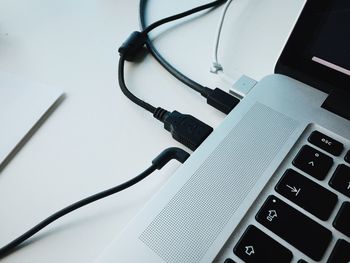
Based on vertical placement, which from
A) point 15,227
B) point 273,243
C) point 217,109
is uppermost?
point 217,109

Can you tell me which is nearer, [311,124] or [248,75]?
[311,124]

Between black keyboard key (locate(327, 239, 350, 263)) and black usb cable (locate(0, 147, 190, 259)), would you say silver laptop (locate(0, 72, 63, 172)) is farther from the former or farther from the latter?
black keyboard key (locate(327, 239, 350, 263))

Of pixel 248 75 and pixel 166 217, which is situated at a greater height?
pixel 248 75

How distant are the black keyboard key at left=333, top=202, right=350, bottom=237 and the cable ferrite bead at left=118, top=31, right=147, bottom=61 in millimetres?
286

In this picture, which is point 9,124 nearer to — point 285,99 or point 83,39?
point 83,39

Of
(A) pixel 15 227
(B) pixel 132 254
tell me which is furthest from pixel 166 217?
(A) pixel 15 227

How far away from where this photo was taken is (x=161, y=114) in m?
0.30

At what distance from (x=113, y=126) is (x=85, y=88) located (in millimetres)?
73

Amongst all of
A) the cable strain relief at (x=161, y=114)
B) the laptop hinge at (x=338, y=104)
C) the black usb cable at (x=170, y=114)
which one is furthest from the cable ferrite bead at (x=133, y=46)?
the laptop hinge at (x=338, y=104)

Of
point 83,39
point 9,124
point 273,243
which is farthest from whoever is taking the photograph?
point 83,39

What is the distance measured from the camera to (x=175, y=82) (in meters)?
0.35

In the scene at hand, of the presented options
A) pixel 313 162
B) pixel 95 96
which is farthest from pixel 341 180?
pixel 95 96

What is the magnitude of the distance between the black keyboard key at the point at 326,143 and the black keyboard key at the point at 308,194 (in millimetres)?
36

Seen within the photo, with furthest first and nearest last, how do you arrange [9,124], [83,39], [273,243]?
[83,39] → [9,124] → [273,243]
